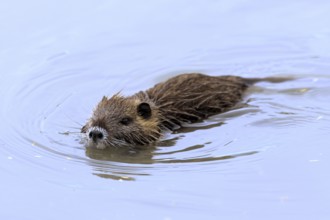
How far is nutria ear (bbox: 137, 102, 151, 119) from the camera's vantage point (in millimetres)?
8062

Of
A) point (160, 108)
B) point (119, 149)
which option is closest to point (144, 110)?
point (160, 108)

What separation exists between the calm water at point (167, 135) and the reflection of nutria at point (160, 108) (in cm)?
14

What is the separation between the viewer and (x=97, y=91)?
9078mm

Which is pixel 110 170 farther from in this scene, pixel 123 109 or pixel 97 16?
pixel 97 16

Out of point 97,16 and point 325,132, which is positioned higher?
point 97,16

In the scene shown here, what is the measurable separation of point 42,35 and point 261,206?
4.63 metres

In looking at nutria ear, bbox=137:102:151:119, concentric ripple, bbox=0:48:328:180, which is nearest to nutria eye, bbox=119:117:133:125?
nutria ear, bbox=137:102:151:119

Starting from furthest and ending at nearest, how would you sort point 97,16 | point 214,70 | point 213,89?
point 97,16
point 214,70
point 213,89

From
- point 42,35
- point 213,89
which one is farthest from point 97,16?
point 213,89

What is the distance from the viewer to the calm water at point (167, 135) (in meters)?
6.56

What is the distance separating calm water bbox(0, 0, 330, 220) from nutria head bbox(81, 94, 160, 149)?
121mm

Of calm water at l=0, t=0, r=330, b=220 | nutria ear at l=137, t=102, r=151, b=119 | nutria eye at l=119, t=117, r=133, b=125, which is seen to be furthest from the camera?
nutria ear at l=137, t=102, r=151, b=119

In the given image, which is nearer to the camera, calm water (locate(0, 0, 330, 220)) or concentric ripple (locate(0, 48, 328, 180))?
calm water (locate(0, 0, 330, 220))

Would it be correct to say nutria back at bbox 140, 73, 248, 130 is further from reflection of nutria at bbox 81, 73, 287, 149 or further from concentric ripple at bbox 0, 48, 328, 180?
concentric ripple at bbox 0, 48, 328, 180
